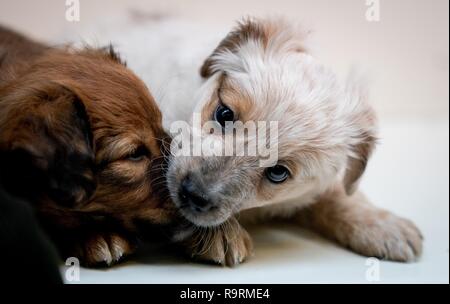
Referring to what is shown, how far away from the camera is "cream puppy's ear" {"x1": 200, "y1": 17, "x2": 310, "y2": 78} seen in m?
2.05

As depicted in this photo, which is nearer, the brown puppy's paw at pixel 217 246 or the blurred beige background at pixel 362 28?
the brown puppy's paw at pixel 217 246

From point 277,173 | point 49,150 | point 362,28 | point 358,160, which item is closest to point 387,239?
point 358,160

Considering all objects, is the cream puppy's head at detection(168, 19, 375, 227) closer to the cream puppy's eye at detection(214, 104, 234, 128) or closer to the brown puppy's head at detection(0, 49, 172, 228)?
the cream puppy's eye at detection(214, 104, 234, 128)

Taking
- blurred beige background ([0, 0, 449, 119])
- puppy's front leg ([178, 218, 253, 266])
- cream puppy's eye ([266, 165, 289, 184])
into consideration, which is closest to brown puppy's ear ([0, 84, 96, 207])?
puppy's front leg ([178, 218, 253, 266])

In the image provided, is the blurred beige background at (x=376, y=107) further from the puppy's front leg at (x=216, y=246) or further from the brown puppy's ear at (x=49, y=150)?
the brown puppy's ear at (x=49, y=150)

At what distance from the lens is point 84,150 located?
59.8 inches

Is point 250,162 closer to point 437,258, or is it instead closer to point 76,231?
point 76,231

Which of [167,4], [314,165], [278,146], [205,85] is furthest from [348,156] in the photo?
[167,4]

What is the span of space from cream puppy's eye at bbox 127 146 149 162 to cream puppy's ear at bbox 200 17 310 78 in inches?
18.8

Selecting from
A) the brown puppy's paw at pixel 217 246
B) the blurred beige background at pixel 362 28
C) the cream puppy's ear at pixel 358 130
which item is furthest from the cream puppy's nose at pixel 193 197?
the blurred beige background at pixel 362 28

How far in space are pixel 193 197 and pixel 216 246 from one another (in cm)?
18

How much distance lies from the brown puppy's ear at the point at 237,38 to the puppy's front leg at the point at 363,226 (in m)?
0.64

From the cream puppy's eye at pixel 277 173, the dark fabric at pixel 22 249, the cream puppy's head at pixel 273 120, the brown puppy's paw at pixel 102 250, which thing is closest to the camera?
the dark fabric at pixel 22 249

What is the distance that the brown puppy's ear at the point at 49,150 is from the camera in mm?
1443
